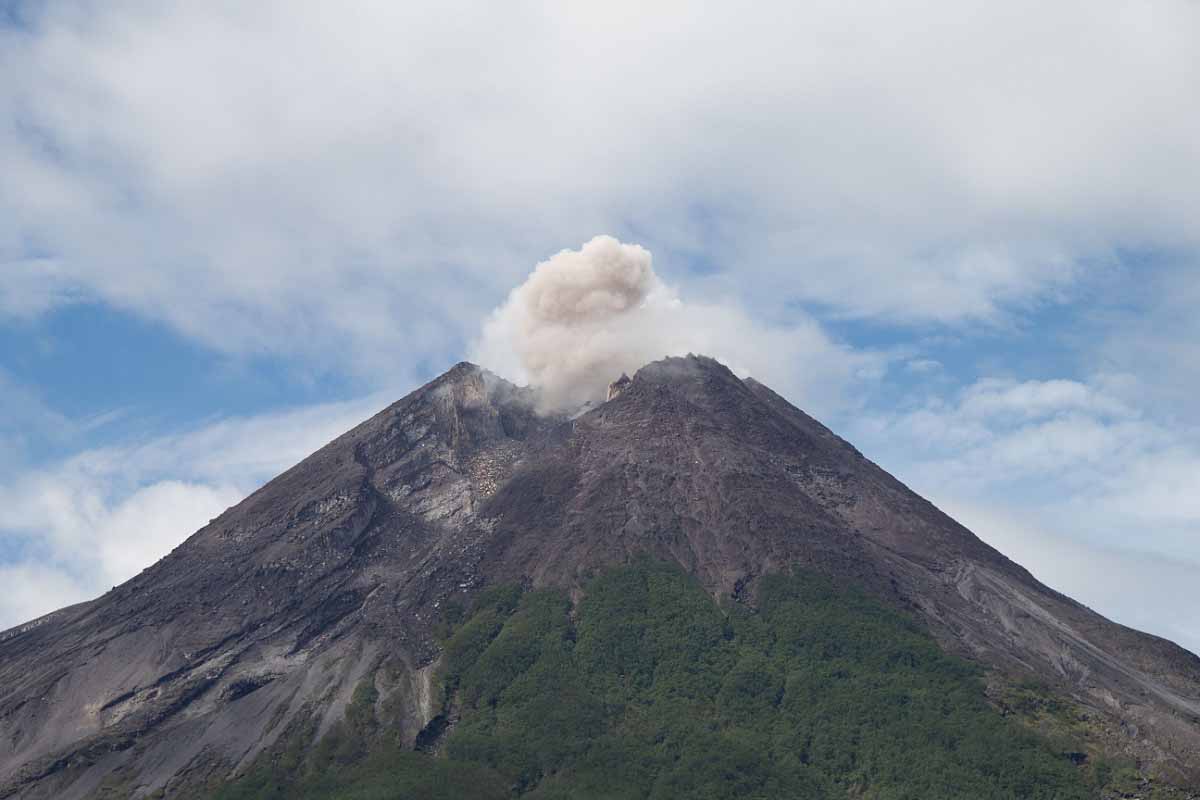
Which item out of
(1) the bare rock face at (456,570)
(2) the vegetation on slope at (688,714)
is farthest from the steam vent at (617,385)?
(2) the vegetation on slope at (688,714)

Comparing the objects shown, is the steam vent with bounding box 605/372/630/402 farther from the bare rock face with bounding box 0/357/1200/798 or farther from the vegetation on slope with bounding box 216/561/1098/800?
the vegetation on slope with bounding box 216/561/1098/800

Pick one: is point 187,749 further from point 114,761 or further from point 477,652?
point 477,652

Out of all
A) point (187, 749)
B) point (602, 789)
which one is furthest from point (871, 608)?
point (187, 749)

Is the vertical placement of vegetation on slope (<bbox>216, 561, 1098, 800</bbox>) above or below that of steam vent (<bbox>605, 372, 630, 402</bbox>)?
below

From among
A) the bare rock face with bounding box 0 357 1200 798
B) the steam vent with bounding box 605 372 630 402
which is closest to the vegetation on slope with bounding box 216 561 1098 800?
the bare rock face with bounding box 0 357 1200 798

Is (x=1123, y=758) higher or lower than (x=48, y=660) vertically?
lower

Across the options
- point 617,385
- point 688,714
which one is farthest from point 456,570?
point 617,385

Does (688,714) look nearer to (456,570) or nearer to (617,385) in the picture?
(456,570)
